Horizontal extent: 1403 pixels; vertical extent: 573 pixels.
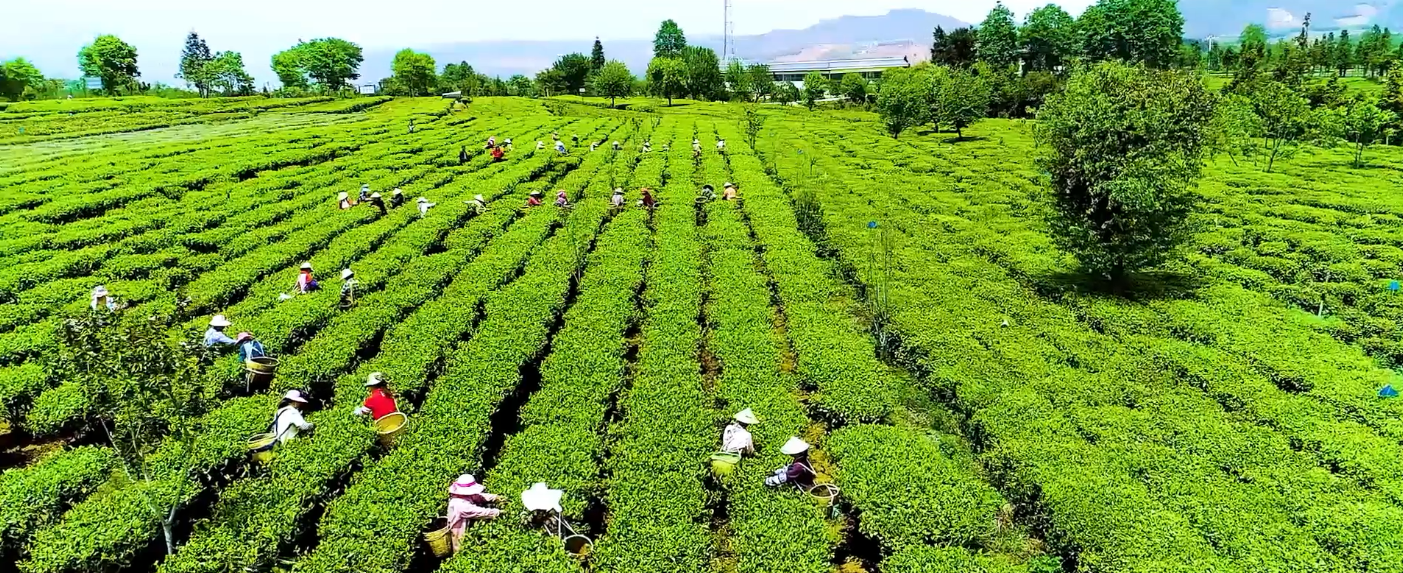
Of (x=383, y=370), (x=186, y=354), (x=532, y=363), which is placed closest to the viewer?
(x=186, y=354)

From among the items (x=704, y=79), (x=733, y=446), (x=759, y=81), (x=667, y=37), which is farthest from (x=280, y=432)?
(x=667, y=37)

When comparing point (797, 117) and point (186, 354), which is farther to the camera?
point (797, 117)

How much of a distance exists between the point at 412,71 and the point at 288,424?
94487mm

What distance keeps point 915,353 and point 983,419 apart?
317cm

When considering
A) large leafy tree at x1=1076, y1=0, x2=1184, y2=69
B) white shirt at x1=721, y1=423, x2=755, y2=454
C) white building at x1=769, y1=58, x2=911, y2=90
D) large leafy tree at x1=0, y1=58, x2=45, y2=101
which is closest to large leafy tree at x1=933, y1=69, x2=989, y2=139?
white shirt at x1=721, y1=423, x2=755, y2=454

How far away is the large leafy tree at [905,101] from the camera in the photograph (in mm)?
52688

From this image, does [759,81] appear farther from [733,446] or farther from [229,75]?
[733,446]

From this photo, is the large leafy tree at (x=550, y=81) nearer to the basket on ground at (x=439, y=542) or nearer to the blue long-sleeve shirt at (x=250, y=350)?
the blue long-sleeve shirt at (x=250, y=350)

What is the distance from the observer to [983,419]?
12109 millimetres

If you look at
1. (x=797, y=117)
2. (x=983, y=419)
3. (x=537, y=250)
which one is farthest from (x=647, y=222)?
(x=797, y=117)

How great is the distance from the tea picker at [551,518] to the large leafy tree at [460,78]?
90.4 meters

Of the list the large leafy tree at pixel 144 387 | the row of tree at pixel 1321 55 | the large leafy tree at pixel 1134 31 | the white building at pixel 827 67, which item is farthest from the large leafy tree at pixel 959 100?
the white building at pixel 827 67

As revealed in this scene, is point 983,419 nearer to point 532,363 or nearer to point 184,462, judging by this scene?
point 532,363

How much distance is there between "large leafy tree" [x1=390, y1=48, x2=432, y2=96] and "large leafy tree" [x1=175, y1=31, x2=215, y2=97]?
2450cm
